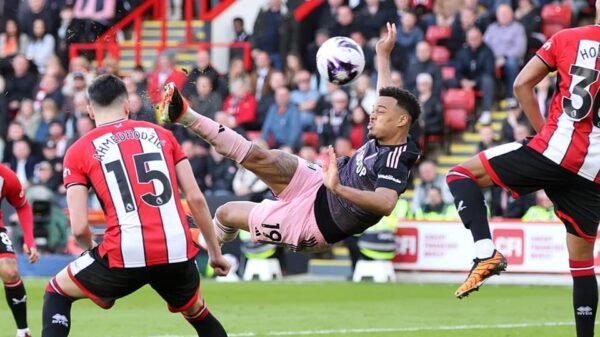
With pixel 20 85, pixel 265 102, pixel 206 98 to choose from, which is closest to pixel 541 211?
pixel 206 98

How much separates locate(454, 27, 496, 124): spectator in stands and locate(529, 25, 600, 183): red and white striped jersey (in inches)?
499

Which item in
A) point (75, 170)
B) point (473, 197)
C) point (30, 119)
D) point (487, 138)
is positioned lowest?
point (30, 119)

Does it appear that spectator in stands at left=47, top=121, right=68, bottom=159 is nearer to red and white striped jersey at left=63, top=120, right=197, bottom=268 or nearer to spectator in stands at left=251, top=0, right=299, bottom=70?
spectator in stands at left=251, top=0, right=299, bottom=70

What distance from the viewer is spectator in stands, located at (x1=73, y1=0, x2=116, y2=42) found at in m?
26.0

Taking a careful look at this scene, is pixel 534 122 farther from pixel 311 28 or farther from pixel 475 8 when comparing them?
pixel 311 28

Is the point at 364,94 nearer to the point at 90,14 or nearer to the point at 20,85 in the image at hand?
the point at 90,14

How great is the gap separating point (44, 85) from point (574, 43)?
1722 centimetres

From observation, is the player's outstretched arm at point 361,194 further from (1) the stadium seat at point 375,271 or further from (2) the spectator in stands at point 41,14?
(2) the spectator in stands at point 41,14

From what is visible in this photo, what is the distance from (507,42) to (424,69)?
1.56 metres

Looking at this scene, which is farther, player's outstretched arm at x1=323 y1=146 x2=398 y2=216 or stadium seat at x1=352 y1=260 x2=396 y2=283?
stadium seat at x1=352 y1=260 x2=396 y2=283

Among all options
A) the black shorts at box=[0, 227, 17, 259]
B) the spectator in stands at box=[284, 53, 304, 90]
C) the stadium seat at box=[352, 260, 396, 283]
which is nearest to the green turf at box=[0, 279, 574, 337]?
the stadium seat at box=[352, 260, 396, 283]

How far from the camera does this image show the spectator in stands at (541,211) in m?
19.2

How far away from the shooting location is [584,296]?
10.1 meters

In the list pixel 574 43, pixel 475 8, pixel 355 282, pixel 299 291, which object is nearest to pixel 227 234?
pixel 574 43
